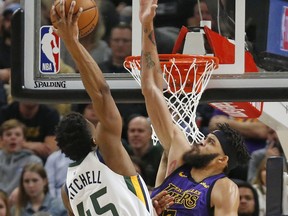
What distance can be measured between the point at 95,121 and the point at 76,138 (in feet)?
9.15

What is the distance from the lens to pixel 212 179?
5.02 meters

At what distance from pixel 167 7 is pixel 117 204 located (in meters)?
2.34

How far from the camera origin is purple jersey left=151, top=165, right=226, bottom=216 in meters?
4.90

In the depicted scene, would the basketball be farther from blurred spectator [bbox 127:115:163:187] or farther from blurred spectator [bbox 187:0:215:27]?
blurred spectator [bbox 127:115:163:187]

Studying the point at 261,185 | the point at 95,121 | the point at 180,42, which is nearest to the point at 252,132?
the point at 261,185

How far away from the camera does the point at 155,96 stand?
16.6 feet

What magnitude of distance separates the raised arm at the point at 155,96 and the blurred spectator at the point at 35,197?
1.98 metres

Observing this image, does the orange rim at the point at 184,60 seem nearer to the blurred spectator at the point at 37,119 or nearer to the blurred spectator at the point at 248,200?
the blurred spectator at the point at 248,200

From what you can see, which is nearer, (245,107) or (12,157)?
(245,107)

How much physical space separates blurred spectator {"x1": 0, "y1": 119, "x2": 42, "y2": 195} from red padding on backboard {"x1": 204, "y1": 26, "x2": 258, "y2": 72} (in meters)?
2.26

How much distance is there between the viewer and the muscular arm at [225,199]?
4.86 metres

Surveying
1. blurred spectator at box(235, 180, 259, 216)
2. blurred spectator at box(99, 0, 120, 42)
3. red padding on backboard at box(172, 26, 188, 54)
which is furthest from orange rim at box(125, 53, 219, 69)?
blurred spectator at box(235, 180, 259, 216)

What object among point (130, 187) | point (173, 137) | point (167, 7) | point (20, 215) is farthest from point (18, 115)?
point (130, 187)

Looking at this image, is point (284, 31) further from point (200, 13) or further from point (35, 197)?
point (35, 197)
